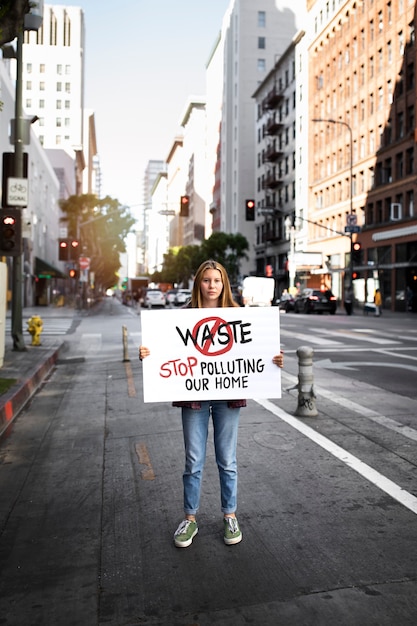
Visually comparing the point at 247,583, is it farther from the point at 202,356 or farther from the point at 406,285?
the point at 406,285

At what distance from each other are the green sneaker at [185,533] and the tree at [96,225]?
51.4 meters

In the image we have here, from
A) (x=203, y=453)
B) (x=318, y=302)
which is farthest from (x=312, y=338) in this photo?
(x=318, y=302)

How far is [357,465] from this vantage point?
6.19m

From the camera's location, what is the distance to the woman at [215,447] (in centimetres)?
439

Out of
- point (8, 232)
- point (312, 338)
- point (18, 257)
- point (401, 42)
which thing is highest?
point (401, 42)

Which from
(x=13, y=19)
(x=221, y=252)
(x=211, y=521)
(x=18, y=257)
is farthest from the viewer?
(x=221, y=252)

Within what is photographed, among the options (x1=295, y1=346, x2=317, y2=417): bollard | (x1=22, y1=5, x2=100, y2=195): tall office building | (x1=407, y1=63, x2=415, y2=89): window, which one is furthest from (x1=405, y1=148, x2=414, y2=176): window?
(x1=22, y1=5, x2=100, y2=195): tall office building

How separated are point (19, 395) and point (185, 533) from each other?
20.5 ft

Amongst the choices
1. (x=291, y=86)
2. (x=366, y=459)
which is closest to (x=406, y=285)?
(x=291, y=86)

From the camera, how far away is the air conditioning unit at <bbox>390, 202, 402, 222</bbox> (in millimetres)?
46750

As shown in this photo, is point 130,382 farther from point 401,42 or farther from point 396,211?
point 401,42

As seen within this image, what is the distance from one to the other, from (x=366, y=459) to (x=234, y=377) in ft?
7.88

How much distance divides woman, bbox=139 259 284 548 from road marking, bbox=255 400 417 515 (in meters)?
1.48

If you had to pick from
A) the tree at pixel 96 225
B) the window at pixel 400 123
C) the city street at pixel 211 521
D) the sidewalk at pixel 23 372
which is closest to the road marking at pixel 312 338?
the sidewalk at pixel 23 372
